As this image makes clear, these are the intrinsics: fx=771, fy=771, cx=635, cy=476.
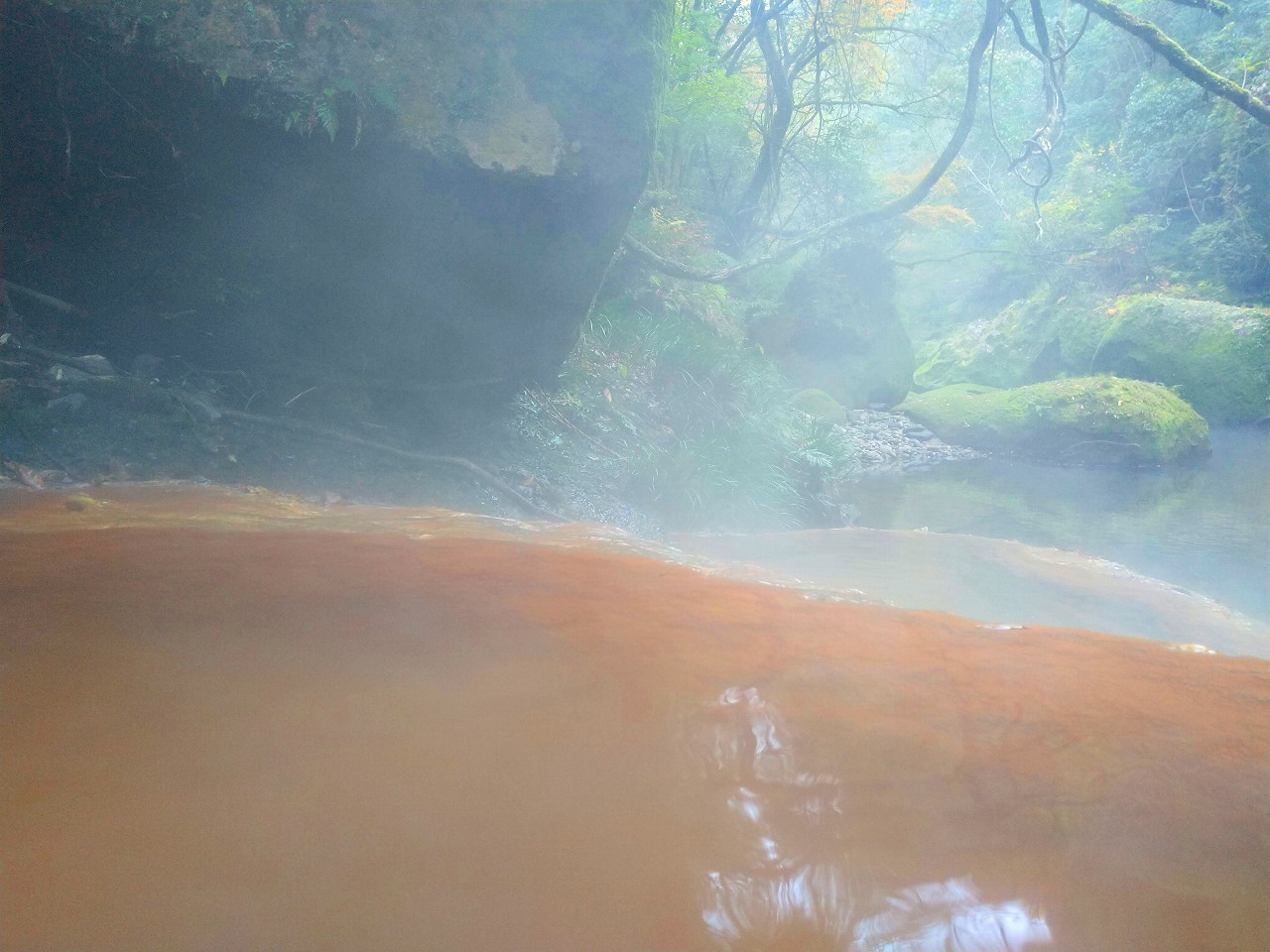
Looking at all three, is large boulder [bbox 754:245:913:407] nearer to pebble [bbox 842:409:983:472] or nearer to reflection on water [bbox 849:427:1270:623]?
pebble [bbox 842:409:983:472]

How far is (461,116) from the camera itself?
193 inches

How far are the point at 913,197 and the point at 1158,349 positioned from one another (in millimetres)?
12675

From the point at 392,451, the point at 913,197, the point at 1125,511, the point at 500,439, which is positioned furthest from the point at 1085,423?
the point at 392,451

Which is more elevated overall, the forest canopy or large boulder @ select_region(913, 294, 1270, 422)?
the forest canopy

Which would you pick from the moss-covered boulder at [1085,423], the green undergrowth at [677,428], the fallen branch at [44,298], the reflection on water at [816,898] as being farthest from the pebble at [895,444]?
the reflection on water at [816,898]

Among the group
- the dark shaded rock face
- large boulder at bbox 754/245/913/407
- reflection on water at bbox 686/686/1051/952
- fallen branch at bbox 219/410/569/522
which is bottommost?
reflection on water at bbox 686/686/1051/952

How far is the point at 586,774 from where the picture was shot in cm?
157

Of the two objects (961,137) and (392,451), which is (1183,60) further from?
(392,451)

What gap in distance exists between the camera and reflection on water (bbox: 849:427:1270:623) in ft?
28.3

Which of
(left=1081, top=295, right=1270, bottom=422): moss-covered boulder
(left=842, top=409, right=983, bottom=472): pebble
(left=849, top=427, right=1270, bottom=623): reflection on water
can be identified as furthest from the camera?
(left=1081, top=295, right=1270, bottom=422): moss-covered boulder

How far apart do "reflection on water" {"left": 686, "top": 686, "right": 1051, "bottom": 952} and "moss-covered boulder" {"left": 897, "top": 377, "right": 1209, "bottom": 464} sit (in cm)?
1637

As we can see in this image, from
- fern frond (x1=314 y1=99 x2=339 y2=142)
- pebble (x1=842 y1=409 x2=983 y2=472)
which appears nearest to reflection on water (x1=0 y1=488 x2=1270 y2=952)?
fern frond (x1=314 y1=99 x2=339 y2=142)

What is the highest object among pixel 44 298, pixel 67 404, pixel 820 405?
pixel 820 405

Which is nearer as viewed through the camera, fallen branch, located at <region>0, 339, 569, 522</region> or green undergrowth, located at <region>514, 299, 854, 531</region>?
fallen branch, located at <region>0, 339, 569, 522</region>
